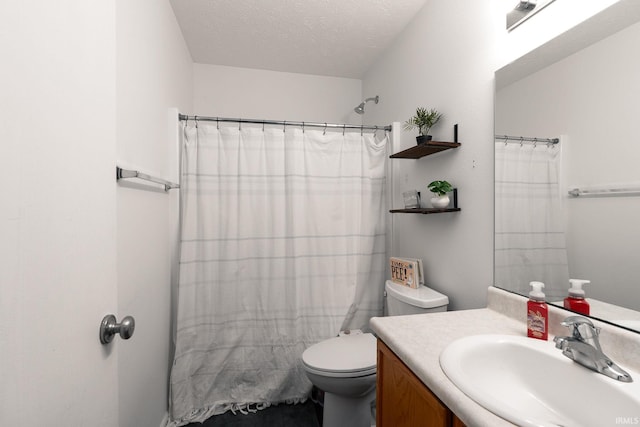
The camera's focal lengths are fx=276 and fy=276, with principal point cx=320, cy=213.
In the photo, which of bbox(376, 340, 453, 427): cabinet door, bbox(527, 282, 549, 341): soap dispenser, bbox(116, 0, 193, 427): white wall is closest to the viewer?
bbox(376, 340, 453, 427): cabinet door

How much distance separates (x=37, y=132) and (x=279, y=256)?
1503 millimetres

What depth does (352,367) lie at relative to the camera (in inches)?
54.8

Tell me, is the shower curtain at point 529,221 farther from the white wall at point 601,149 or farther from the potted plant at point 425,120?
the potted plant at point 425,120

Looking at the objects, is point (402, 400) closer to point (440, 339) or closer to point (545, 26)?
point (440, 339)

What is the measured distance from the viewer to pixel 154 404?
4.82 ft

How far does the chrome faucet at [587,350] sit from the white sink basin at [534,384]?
16 millimetres

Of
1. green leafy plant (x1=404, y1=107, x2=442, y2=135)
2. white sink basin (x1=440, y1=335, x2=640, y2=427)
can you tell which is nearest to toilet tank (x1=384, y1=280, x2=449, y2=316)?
white sink basin (x1=440, y1=335, x2=640, y2=427)

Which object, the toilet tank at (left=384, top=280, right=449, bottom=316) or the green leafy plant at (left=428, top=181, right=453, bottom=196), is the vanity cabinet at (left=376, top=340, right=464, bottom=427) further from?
the green leafy plant at (left=428, top=181, right=453, bottom=196)

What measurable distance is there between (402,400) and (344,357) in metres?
0.68

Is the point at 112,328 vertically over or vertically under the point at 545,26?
under

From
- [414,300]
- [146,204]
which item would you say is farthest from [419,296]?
[146,204]

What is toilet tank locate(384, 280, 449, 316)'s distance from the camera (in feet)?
4.55

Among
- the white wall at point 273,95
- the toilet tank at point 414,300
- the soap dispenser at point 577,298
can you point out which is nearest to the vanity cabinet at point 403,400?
the toilet tank at point 414,300

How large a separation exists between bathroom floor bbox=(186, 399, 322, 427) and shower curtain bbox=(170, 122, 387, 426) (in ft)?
0.15
